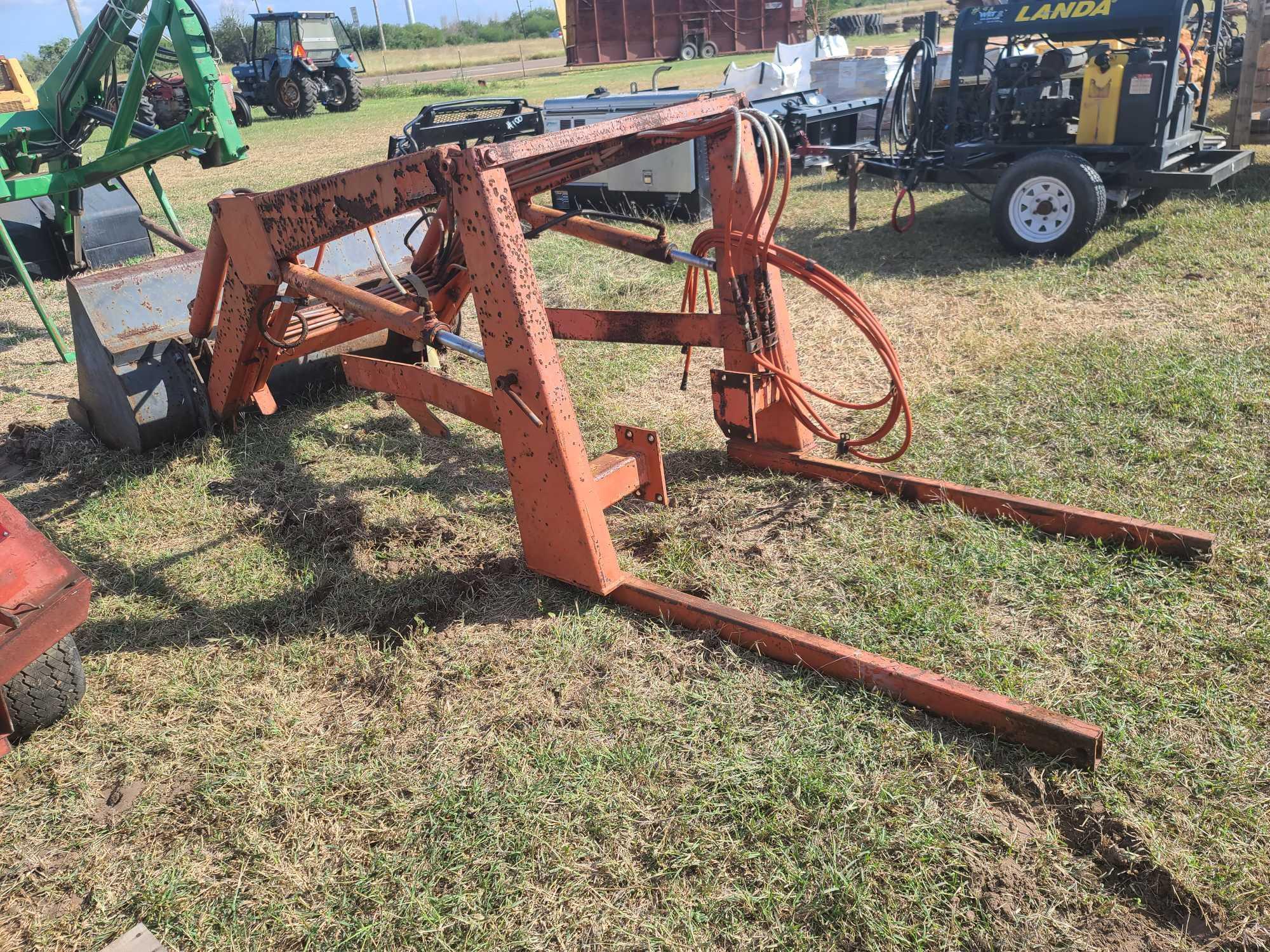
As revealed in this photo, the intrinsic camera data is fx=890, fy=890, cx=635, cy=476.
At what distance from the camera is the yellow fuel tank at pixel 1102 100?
686 centimetres

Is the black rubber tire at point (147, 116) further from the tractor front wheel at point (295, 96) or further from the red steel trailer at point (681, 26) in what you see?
the red steel trailer at point (681, 26)

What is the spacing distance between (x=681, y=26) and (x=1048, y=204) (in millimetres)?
30255

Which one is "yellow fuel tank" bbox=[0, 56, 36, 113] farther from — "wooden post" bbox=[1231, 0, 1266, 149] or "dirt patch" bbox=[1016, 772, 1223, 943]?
"dirt patch" bbox=[1016, 772, 1223, 943]

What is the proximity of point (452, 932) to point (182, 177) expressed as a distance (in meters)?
17.0

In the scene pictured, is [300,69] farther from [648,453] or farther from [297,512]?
[648,453]

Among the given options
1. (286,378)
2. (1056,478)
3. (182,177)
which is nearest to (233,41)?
(182,177)

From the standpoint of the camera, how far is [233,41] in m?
46.7

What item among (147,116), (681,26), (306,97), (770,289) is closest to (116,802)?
(770,289)

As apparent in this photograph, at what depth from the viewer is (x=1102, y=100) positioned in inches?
273

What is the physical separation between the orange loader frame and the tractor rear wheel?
77.7 feet

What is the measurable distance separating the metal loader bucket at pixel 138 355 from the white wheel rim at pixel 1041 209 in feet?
16.5

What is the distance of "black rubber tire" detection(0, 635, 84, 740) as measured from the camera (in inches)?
108

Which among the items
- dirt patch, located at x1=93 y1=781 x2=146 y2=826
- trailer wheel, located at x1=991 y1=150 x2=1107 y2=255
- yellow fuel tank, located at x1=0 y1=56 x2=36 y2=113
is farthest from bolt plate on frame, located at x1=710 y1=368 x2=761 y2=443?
yellow fuel tank, located at x1=0 y1=56 x2=36 y2=113

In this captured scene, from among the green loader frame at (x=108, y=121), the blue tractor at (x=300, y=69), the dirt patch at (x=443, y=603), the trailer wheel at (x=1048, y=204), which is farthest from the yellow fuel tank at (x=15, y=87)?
the dirt patch at (x=443, y=603)
